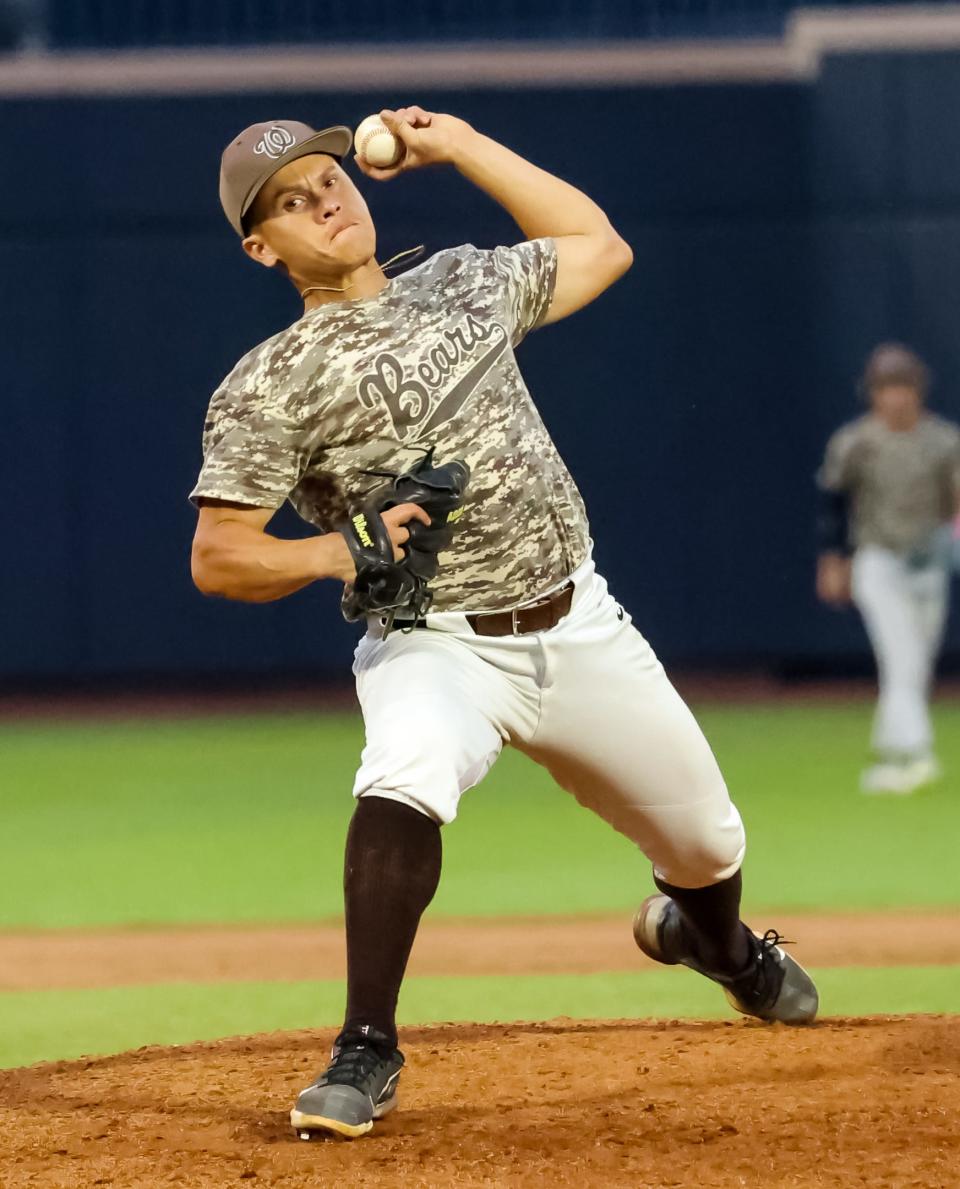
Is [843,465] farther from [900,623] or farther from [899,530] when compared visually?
[900,623]

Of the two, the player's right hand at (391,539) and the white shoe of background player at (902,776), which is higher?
the player's right hand at (391,539)

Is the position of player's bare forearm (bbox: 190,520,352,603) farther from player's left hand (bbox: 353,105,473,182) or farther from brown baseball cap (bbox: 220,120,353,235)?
player's left hand (bbox: 353,105,473,182)

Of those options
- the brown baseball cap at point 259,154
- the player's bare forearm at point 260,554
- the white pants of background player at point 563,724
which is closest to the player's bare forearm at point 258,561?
the player's bare forearm at point 260,554

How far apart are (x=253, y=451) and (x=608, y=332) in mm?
11894

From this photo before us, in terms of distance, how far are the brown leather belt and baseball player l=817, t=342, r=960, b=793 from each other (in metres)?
5.61

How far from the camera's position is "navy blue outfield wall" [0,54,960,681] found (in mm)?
15383

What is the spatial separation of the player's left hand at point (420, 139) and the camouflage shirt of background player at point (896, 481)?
18.4 feet

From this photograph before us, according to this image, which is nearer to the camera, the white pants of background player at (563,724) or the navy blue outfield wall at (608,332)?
the white pants of background player at (563,724)

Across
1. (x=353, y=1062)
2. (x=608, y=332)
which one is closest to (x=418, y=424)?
(x=353, y=1062)

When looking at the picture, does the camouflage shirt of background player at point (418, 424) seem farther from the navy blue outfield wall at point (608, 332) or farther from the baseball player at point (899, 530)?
the navy blue outfield wall at point (608, 332)

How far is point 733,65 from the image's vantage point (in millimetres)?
15602

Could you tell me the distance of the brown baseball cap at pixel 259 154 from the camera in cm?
408

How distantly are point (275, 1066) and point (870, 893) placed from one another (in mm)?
3466

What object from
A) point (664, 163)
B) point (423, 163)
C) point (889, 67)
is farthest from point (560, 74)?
point (423, 163)
